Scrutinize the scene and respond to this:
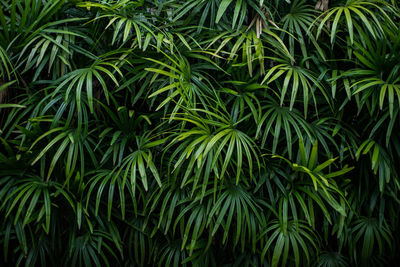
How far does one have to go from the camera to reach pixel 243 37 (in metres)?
1.59

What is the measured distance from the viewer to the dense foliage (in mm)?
1495

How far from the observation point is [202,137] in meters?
1.41

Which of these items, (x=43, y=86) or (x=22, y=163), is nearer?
(x=22, y=163)

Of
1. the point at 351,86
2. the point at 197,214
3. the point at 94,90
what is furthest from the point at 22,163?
the point at 351,86

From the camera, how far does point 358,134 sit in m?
1.65

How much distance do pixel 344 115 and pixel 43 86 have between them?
1365 millimetres

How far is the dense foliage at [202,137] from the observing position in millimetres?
1495

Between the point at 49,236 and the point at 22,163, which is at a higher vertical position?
the point at 22,163

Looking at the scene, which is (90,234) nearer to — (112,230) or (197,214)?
(112,230)

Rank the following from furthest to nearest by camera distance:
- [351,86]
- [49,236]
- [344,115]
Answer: [344,115] < [49,236] < [351,86]

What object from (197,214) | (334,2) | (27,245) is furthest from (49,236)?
(334,2)

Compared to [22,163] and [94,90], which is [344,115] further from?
[22,163]

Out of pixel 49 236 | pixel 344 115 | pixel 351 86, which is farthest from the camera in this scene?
pixel 344 115

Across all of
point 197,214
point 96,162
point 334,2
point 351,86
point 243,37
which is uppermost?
point 334,2
